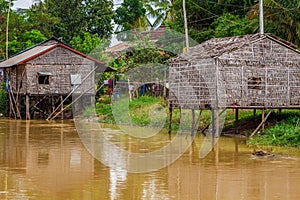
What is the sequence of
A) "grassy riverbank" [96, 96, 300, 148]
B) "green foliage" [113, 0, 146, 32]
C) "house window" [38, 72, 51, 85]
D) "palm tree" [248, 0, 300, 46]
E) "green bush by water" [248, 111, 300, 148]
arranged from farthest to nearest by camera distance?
1. "green foliage" [113, 0, 146, 32]
2. "house window" [38, 72, 51, 85]
3. "palm tree" [248, 0, 300, 46]
4. "grassy riverbank" [96, 96, 300, 148]
5. "green bush by water" [248, 111, 300, 148]

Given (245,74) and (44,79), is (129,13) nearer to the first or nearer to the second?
(44,79)

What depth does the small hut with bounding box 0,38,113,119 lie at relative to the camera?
1179 inches

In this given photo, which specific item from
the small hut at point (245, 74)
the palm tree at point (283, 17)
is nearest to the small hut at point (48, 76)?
the palm tree at point (283, 17)

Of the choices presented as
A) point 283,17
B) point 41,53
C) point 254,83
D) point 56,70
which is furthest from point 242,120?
point 41,53

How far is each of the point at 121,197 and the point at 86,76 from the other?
21.0 metres

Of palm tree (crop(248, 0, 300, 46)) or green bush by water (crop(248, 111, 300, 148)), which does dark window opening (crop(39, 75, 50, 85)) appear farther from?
green bush by water (crop(248, 111, 300, 148))

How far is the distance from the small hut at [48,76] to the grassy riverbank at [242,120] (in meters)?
1.93

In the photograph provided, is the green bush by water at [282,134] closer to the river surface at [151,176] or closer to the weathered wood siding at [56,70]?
the river surface at [151,176]

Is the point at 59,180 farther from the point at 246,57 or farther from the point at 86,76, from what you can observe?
the point at 86,76

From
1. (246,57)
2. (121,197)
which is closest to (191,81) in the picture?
(246,57)

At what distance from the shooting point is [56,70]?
30391mm

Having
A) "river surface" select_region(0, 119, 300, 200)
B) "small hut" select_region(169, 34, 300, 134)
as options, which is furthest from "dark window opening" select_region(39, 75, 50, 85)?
"river surface" select_region(0, 119, 300, 200)

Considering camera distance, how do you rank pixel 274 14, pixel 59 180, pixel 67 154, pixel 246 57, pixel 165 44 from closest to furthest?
pixel 59 180, pixel 67 154, pixel 246 57, pixel 274 14, pixel 165 44

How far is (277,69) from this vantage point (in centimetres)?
1958
